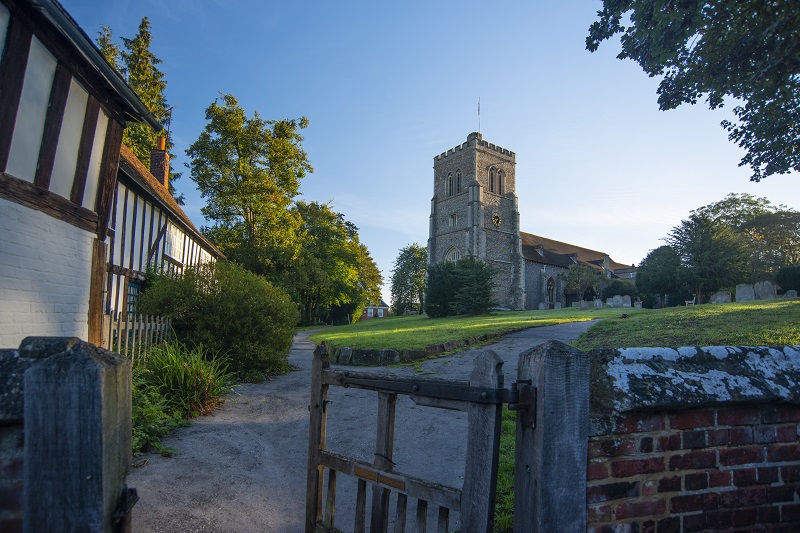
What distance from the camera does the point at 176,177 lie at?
1252 inches

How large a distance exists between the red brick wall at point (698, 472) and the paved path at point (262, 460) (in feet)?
6.65

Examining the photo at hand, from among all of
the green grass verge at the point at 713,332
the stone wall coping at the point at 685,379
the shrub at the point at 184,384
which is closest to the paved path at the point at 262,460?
the shrub at the point at 184,384

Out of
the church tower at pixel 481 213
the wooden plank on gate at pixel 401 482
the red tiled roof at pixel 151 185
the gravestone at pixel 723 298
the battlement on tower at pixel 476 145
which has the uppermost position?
the battlement on tower at pixel 476 145

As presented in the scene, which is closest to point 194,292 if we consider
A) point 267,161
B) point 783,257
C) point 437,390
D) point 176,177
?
point 437,390

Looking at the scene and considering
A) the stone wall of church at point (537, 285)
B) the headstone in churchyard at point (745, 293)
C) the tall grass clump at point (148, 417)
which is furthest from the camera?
the stone wall of church at point (537, 285)

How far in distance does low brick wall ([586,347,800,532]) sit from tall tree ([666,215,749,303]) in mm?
32101

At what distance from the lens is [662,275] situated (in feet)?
103

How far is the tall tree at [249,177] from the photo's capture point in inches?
810

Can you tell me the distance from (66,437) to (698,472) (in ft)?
8.39

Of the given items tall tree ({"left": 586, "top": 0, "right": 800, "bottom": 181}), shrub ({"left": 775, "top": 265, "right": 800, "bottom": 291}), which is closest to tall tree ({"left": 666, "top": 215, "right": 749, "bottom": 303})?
shrub ({"left": 775, "top": 265, "right": 800, "bottom": 291})

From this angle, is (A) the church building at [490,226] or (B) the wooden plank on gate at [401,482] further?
(A) the church building at [490,226]

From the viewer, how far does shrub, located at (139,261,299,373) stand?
344 inches

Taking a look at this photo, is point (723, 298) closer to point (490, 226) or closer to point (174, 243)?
point (490, 226)

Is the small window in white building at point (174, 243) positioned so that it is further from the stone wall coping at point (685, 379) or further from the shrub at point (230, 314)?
the stone wall coping at point (685, 379)
